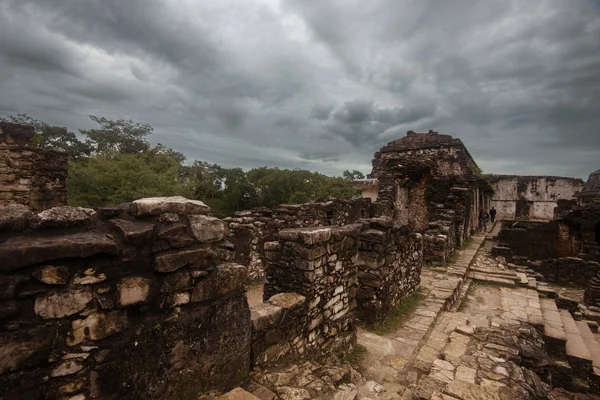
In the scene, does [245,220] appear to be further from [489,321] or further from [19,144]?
[489,321]

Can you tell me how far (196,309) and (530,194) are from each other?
41.8m

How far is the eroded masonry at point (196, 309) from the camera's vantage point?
1.83 m

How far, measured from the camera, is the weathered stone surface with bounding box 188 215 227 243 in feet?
8.56

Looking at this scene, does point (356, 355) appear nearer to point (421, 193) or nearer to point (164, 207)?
point (164, 207)

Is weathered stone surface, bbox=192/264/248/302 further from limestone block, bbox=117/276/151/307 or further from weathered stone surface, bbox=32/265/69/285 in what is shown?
weathered stone surface, bbox=32/265/69/285

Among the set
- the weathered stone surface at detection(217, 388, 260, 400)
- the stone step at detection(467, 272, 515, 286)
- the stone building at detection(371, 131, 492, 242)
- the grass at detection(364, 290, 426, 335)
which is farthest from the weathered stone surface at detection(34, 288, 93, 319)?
the stone building at detection(371, 131, 492, 242)

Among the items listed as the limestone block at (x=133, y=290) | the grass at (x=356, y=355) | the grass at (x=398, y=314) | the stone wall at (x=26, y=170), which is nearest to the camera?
the limestone block at (x=133, y=290)

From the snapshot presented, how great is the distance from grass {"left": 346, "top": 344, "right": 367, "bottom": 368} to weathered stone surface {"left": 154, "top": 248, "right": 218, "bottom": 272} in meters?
3.26

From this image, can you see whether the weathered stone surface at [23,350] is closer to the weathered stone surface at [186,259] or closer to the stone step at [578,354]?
the weathered stone surface at [186,259]

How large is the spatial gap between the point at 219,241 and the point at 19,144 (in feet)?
26.0

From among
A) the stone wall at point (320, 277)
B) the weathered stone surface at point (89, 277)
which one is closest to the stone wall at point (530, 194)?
the stone wall at point (320, 277)

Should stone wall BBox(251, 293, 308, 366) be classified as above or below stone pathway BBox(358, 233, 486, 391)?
above

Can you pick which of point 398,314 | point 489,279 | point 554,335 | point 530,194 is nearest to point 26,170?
point 398,314

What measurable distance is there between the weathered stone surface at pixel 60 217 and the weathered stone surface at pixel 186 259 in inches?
23.4
